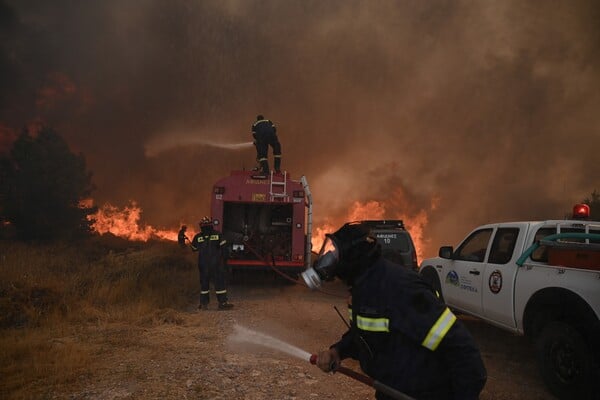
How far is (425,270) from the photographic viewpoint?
7.30m

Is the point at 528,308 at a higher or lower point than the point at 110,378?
higher

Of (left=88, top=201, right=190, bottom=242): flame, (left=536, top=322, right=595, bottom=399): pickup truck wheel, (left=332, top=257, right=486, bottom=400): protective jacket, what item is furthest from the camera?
(left=88, top=201, right=190, bottom=242): flame

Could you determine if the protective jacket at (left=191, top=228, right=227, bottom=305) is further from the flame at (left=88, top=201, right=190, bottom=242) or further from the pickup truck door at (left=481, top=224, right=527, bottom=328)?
the flame at (left=88, top=201, right=190, bottom=242)

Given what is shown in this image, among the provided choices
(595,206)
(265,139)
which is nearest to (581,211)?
(265,139)

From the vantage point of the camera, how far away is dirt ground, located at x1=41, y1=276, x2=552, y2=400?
4184 millimetres

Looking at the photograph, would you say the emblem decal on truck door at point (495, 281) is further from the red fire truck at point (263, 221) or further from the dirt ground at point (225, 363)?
the red fire truck at point (263, 221)

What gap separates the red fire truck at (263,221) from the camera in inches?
409

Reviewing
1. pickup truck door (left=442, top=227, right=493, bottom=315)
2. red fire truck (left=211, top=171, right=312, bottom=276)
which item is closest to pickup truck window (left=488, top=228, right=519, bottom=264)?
pickup truck door (left=442, top=227, right=493, bottom=315)

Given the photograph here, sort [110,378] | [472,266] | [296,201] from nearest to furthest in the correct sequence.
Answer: [110,378] → [472,266] → [296,201]

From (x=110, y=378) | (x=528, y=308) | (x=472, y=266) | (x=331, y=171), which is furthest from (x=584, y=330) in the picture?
(x=331, y=171)

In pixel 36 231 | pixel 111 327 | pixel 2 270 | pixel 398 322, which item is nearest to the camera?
pixel 398 322

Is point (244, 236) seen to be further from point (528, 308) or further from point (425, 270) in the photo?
point (528, 308)

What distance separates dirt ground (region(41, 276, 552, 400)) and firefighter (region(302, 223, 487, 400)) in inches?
103

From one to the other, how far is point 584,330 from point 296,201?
7301 millimetres
